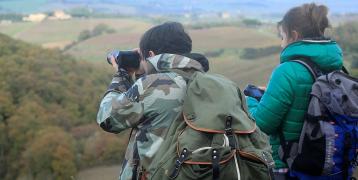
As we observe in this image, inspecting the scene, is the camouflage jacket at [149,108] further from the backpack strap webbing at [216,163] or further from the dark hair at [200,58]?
the backpack strap webbing at [216,163]

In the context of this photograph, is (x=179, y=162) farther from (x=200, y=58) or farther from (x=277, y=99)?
(x=277, y=99)

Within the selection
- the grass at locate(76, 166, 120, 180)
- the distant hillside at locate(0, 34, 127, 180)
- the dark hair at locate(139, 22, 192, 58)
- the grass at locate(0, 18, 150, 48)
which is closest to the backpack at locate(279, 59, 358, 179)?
the dark hair at locate(139, 22, 192, 58)

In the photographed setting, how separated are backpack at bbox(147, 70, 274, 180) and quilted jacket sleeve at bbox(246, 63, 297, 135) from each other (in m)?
0.55

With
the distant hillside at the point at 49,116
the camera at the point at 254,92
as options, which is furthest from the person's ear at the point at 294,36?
the distant hillside at the point at 49,116

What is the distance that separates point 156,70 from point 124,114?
28cm

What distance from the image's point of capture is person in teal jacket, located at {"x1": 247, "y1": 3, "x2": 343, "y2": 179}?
272 centimetres

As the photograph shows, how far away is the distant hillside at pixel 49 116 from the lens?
2250 centimetres

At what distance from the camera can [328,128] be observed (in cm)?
264

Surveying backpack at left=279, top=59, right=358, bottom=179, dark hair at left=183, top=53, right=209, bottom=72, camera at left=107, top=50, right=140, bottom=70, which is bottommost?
backpack at left=279, top=59, right=358, bottom=179

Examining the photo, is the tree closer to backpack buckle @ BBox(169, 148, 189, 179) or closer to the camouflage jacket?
the camouflage jacket

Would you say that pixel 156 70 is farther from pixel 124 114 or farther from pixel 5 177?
pixel 5 177

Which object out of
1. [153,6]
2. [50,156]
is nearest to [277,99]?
[50,156]

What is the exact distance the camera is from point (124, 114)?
227cm

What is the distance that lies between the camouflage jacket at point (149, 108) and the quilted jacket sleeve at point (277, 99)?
0.58 m
